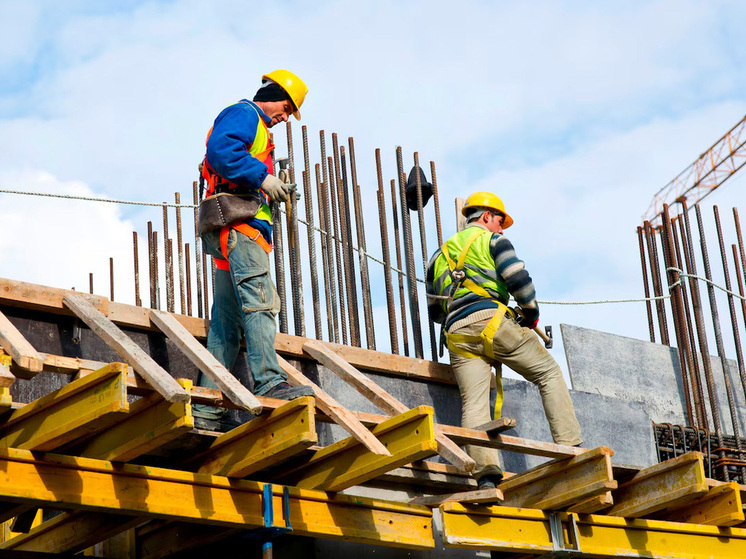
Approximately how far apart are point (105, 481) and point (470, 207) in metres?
4.10

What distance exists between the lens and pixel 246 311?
6.84m

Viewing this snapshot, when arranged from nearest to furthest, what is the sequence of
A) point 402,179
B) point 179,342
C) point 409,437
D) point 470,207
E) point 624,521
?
point 409,437
point 179,342
point 624,521
point 470,207
point 402,179

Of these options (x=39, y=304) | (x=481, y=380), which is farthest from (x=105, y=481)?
(x=481, y=380)

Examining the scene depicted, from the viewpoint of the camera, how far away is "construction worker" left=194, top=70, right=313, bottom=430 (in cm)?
681

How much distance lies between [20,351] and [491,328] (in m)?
3.61

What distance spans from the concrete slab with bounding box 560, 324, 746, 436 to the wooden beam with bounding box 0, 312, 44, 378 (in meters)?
5.35

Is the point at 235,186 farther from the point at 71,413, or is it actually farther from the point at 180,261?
the point at 180,261

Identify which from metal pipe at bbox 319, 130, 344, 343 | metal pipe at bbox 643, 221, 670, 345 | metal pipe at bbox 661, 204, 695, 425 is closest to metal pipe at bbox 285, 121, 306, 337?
metal pipe at bbox 319, 130, 344, 343

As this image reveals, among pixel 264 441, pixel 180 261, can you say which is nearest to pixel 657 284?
pixel 180 261

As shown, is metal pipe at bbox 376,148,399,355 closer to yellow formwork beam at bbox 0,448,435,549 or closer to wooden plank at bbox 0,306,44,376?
yellow formwork beam at bbox 0,448,435,549

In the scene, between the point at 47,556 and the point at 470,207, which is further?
the point at 470,207

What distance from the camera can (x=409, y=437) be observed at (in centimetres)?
618

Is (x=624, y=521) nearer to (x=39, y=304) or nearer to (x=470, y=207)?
(x=470, y=207)

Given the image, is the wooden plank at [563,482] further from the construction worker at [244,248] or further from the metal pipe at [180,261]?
the metal pipe at [180,261]
